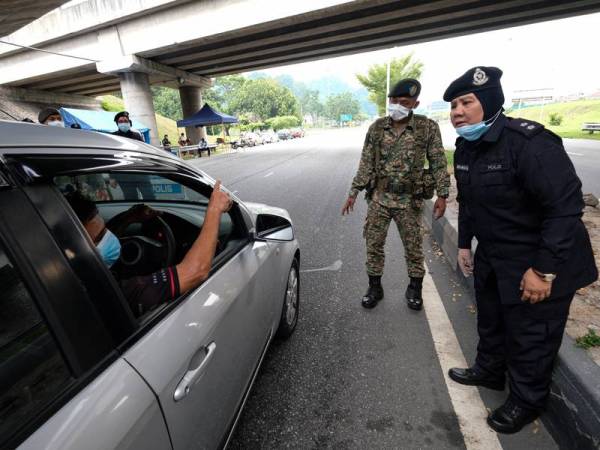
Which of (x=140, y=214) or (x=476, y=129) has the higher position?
(x=476, y=129)

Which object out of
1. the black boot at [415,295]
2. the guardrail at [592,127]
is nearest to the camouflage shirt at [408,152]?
the black boot at [415,295]

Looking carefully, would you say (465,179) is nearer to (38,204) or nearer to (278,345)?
(278,345)

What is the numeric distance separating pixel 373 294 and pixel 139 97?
20.6m

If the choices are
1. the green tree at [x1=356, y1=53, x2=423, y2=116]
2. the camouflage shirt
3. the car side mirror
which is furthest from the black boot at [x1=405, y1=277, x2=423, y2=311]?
the green tree at [x1=356, y1=53, x2=423, y2=116]

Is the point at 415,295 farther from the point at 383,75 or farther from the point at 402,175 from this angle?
the point at 383,75

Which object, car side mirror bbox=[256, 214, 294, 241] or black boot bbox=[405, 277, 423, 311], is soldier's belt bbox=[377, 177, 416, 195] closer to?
black boot bbox=[405, 277, 423, 311]

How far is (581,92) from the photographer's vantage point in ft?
232

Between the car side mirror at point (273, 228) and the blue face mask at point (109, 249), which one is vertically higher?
the blue face mask at point (109, 249)

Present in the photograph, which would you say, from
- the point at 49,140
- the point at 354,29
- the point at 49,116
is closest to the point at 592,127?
the point at 354,29

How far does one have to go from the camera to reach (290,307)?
8.91 feet

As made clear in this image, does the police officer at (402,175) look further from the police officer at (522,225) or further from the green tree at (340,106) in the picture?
the green tree at (340,106)

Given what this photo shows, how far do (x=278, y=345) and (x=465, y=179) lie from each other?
173cm

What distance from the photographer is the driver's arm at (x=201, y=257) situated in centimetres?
142

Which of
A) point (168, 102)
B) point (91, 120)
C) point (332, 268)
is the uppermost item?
point (168, 102)
